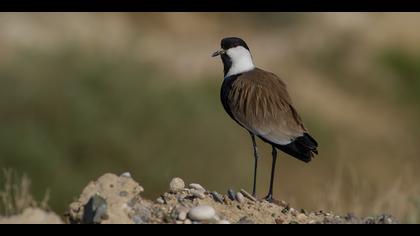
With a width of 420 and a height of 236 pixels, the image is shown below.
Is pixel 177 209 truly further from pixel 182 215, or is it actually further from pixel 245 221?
pixel 245 221

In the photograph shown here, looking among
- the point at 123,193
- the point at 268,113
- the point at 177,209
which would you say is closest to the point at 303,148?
the point at 268,113

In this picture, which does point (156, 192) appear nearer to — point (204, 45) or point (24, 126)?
point (24, 126)

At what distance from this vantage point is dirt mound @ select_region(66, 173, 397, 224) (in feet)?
22.9

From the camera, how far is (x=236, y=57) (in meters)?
10.2

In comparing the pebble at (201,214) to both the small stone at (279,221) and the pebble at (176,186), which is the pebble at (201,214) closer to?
the small stone at (279,221)

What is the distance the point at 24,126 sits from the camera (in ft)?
60.2

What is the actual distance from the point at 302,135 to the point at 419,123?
18229 mm

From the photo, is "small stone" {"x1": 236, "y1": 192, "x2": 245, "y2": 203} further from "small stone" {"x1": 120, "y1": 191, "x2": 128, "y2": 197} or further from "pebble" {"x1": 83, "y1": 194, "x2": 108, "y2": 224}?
"pebble" {"x1": 83, "y1": 194, "x2": 108, "y2": 224}

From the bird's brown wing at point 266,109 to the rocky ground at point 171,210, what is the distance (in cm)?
136

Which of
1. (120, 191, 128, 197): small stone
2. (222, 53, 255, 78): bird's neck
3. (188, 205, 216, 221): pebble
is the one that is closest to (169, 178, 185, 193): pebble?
(120, 191, 128, 197): small stone

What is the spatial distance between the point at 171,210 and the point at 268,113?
96.1 inches

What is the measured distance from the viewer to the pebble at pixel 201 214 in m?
6.93

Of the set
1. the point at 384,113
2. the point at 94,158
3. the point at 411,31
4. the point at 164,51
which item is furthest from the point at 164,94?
the point at 411,31

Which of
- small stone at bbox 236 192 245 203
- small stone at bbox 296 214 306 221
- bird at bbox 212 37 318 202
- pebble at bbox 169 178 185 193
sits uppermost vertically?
bird at bbox 212 37 318 202
